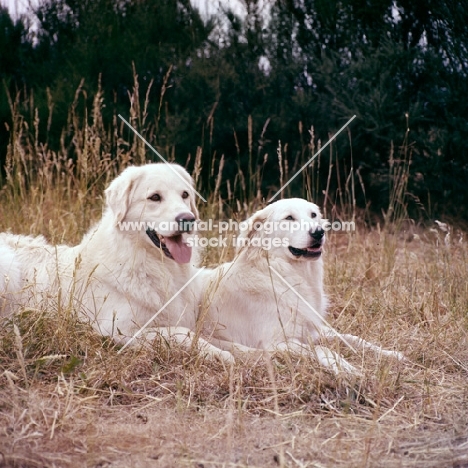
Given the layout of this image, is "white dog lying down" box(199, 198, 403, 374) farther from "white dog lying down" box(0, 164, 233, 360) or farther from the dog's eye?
the dog's eye

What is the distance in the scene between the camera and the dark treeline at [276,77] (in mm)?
6871

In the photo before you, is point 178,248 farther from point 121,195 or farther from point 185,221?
point 121,195

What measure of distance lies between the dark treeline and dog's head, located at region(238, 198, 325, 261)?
2975mm

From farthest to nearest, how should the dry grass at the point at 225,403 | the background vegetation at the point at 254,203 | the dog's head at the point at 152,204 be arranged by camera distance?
the dog's head at the point at 152,204 < the background vegetation at the point at 254,203 < the dry grass at the point at 225,403

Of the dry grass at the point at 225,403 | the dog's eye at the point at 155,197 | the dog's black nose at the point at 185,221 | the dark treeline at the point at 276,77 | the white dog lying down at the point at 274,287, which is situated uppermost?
the dark treeline at the point at 276,77

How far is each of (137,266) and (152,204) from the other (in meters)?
0.35

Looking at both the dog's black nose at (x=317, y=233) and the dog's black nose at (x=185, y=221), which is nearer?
the dog's black nose at (x=185, y=221)

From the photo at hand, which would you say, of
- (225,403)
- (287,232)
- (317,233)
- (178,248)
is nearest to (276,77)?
(287,232)

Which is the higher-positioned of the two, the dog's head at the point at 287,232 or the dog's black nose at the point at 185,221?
the dog's black nose at the point at 185,221

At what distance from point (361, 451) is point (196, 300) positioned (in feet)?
5.18

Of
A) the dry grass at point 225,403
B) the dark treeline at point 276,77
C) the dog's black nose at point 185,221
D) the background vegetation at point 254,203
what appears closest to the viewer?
the dry grass at point 225,403

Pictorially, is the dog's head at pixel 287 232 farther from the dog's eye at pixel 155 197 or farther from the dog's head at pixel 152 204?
the dog's eye at pixel 155 197

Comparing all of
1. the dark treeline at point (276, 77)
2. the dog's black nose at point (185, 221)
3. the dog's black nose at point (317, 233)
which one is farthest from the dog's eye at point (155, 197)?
the dark treeline at point (276, 77)

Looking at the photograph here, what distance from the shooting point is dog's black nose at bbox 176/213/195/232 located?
339 centimetres
